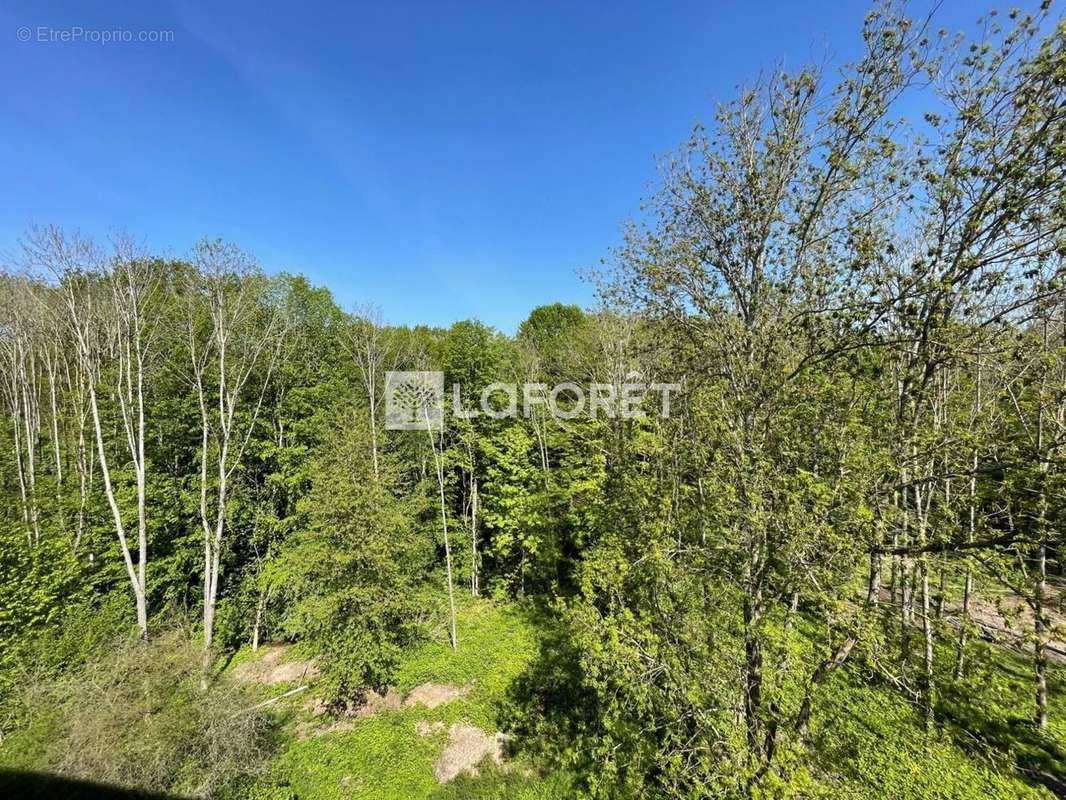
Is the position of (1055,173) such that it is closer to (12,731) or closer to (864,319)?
(864,319)

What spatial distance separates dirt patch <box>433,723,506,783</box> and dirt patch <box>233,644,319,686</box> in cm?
585

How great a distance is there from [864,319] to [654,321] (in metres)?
3.23

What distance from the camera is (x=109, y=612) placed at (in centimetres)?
1319

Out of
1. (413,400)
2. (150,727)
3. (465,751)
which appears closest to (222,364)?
(413,400)

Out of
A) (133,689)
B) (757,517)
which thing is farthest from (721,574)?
(133,689)

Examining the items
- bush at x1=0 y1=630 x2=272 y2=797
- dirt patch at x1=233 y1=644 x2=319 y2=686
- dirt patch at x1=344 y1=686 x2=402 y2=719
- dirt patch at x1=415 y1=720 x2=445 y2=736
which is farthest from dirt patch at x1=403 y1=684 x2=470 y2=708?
bush at x1=0 y1=630 x2=272 y2=797

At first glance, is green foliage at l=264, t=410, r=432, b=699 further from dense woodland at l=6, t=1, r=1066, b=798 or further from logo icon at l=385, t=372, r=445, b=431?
logo icon at l=385, t=372, r=445, b=431

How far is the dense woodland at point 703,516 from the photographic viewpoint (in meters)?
4.63

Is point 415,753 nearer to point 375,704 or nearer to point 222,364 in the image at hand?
point 375,704

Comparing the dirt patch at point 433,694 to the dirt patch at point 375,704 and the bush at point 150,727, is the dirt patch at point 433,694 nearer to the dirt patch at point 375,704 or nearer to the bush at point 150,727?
the dirt patch at point 375,704

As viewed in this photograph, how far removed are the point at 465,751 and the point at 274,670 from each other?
8084mm

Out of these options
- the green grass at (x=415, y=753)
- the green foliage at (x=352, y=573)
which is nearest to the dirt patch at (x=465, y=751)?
the green grass at (x=415, y=753)

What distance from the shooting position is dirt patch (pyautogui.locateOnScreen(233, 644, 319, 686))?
1360 centimetres

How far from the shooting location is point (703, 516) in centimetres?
621
